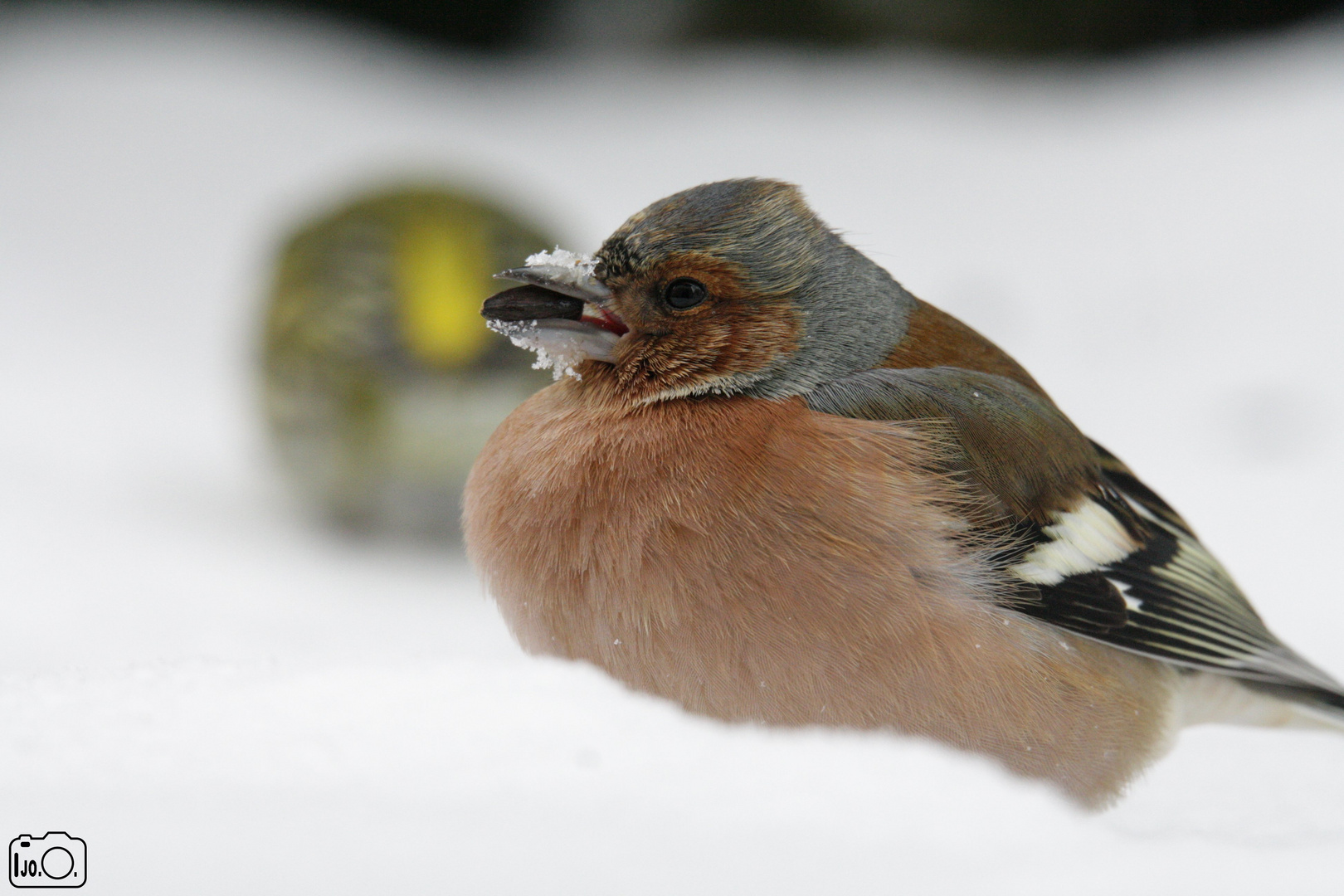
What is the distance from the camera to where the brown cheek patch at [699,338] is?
1.87 m

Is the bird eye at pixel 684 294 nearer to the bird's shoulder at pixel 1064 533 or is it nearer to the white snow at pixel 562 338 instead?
the white snow at pixel 562 338

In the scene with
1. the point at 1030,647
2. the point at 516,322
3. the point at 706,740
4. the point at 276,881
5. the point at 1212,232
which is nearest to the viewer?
the point at 276,881

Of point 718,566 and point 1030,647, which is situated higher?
point 718,566

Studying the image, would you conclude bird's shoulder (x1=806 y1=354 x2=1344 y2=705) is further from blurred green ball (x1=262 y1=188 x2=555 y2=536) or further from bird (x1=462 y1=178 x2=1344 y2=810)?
blurred green ball (x1=262 y1=188 x2=555 y2=536)

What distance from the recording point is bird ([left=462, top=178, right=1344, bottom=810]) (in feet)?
5.34

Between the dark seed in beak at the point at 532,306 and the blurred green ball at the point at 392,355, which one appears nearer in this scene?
the dark seed in beak at the point at 532,306

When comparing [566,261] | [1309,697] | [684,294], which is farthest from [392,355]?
[1309,697]

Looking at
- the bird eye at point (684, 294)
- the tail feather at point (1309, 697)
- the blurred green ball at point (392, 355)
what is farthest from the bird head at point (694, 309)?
the blurred green ball at point (392, 355)

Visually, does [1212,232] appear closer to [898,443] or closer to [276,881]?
[898,443]

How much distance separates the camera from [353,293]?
143 inches

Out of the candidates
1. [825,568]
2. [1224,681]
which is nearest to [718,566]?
[825,568]

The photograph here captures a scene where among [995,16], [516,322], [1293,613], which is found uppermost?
[995,16]

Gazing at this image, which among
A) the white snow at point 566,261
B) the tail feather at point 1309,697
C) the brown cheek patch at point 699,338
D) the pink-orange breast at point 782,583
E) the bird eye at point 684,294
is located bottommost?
the tail feather at point 1309,697

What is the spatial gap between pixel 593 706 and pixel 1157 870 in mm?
603
